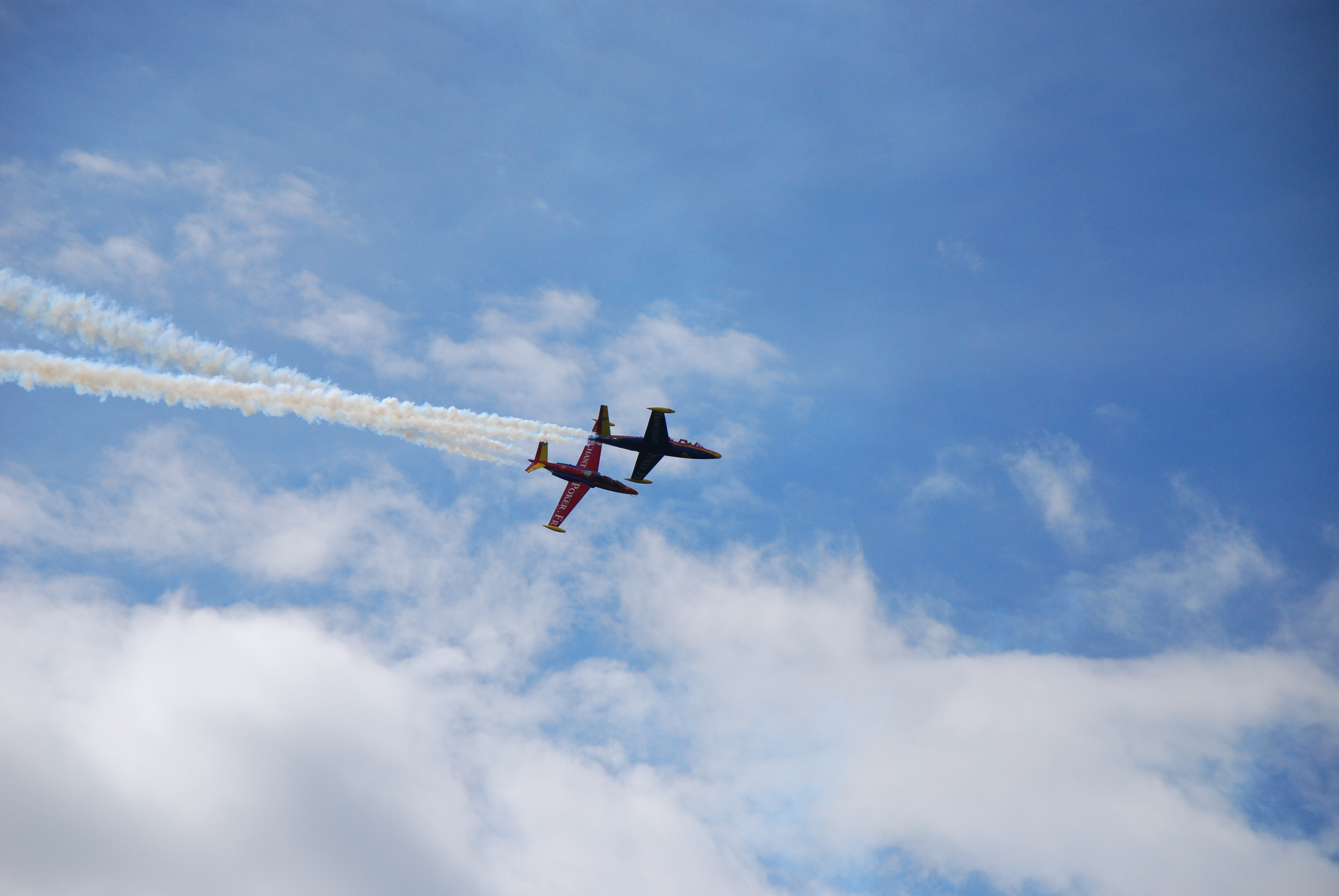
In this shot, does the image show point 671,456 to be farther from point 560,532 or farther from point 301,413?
point 301,413

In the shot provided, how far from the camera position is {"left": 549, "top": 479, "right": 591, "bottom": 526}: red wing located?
95.8 metres

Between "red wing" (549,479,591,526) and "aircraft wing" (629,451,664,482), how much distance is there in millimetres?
5696

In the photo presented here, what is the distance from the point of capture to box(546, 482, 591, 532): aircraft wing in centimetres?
9575

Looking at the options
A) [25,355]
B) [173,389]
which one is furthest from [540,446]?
[25,355]

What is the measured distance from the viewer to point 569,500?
97188 mm

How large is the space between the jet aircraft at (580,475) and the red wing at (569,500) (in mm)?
38

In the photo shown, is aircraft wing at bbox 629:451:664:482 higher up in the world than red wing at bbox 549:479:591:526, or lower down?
higher up

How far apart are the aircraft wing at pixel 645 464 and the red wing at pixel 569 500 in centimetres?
570

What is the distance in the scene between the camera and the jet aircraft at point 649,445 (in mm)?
97250

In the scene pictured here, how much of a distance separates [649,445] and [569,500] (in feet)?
35.9

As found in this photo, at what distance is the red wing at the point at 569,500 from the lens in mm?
95812

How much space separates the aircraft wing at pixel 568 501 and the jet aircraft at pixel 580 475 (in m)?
0.04

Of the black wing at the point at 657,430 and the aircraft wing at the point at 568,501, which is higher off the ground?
the black wing at the point at 657,430

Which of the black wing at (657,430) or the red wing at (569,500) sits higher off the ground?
the black wing at (657,430)
